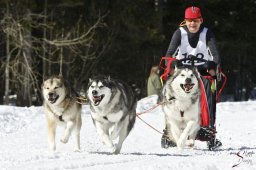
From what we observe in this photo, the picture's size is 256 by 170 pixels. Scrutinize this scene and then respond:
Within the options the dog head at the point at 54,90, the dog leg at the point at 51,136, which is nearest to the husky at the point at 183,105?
the dog head at the point at 54,90

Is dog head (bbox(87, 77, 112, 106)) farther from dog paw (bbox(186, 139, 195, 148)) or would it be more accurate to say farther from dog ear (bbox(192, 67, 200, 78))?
dog paw (bbox(186, 139, 195, 148))

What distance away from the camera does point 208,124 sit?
6.74 meters

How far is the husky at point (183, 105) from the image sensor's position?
20.6ft

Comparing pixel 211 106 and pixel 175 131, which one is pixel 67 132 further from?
pixel 211 106

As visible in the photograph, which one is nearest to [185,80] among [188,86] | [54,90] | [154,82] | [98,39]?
[188,86]

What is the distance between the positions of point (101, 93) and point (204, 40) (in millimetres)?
1624

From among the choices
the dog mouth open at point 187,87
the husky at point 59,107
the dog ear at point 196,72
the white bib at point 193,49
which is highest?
the white bib at point 193,49

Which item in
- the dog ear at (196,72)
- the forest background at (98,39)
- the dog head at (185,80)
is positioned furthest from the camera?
the forest background at (98,39)

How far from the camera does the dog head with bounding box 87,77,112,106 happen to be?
609 centimetres

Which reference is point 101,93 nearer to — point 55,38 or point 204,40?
point 204,40

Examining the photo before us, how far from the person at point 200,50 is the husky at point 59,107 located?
1305 mm

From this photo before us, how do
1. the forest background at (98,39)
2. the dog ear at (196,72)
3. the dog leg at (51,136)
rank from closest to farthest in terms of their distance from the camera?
the dog ear at (196,72)
the dog leg at (51,136)
the forest background at (98,39)

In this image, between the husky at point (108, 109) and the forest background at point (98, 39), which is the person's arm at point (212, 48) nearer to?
the husky at point (108, 109)

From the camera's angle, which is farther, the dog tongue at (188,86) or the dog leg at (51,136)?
the dog leg at (51,136)
